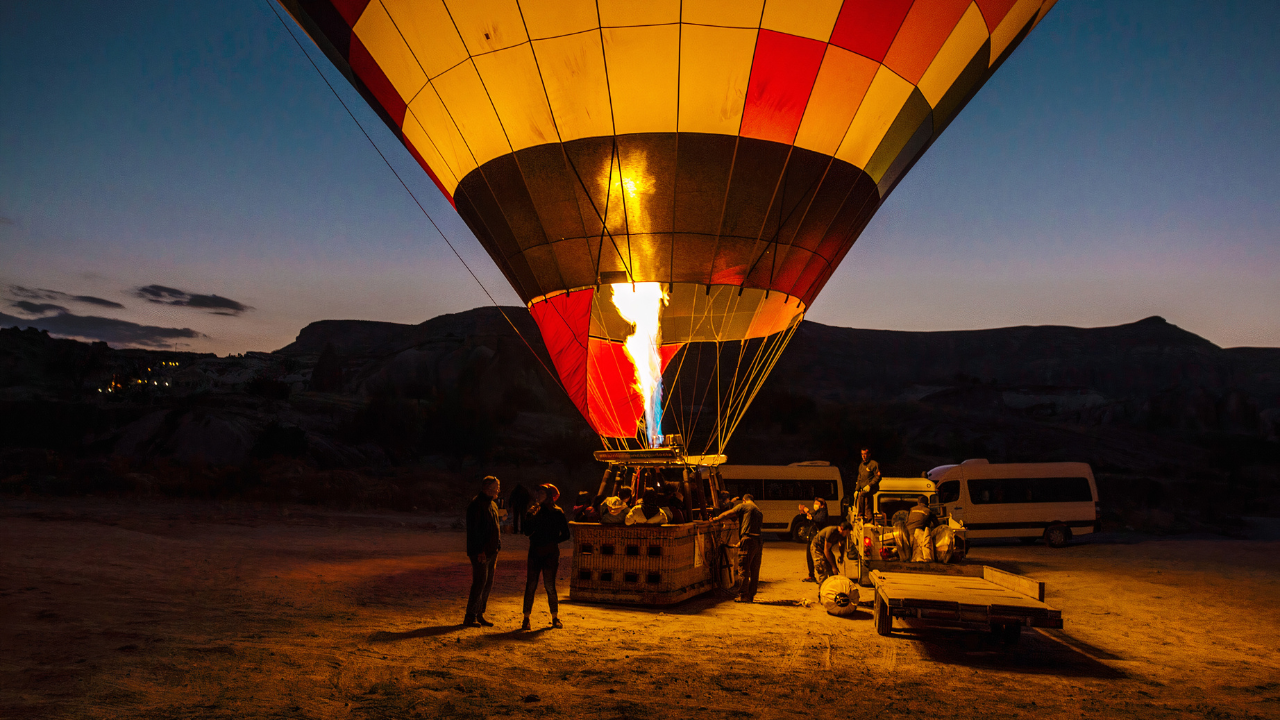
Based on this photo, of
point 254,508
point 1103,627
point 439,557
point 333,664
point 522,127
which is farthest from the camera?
point 254,508

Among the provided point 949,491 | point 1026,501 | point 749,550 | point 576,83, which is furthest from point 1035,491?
point 576,83

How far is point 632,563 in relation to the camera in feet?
28.0

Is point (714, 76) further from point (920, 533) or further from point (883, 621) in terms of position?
point (883, 621)

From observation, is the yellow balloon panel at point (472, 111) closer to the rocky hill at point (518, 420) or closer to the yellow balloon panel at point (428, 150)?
the yellow balloon panel at point (428, 150)

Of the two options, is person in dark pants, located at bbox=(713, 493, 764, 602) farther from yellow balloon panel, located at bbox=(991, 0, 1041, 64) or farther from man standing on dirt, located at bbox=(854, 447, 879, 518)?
yellow balloon panel, located at bbox=(991, 0, 1041, 64)

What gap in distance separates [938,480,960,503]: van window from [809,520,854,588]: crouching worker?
9380 millimetres

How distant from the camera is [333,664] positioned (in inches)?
212

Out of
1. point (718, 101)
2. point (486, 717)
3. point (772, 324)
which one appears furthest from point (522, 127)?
point (486, 717)

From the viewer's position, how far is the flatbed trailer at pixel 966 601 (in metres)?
5.92

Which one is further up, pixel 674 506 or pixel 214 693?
pixel 674 506

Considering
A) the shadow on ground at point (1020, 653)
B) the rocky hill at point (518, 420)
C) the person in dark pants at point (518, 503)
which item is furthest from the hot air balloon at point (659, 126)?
the person in dark pants at point (518, 503)

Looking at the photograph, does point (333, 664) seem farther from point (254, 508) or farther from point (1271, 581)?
point (254, 508)

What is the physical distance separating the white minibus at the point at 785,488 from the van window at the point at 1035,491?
3.68 m

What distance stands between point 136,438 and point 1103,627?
126 ft
